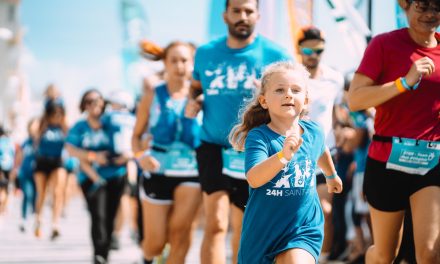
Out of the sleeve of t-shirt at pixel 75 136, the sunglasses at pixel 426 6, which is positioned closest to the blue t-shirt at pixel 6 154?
the sleeve of t-shirt at pixel 75 136

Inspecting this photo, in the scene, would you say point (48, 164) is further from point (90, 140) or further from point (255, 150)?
point (255, 150)

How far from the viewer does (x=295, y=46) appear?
6266 mm

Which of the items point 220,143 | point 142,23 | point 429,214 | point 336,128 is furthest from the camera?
point 142,23

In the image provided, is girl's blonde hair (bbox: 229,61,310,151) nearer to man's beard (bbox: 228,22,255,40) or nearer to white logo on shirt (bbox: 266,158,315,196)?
white logo on shirt (bbox: 266,158,315,196)

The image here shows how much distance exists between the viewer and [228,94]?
5.20 metres

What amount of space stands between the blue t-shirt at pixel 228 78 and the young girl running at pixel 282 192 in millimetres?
1346

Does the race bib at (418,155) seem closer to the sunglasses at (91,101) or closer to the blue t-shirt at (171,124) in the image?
the blue t-shirt at (171,124)

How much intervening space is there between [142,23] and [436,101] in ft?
33.5

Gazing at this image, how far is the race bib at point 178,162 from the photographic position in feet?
19.8

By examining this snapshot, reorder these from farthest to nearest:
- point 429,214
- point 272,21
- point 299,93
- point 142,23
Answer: point 142,23, point 272,21, point 429,214, point 299,93

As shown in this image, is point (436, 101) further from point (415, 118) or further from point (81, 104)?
point (81, 104)

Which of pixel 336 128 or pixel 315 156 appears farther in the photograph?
pixel 336 128

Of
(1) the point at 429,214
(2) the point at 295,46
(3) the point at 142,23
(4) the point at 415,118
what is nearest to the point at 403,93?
(4) the point at 415,118

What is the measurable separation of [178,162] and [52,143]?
6.78 meters
